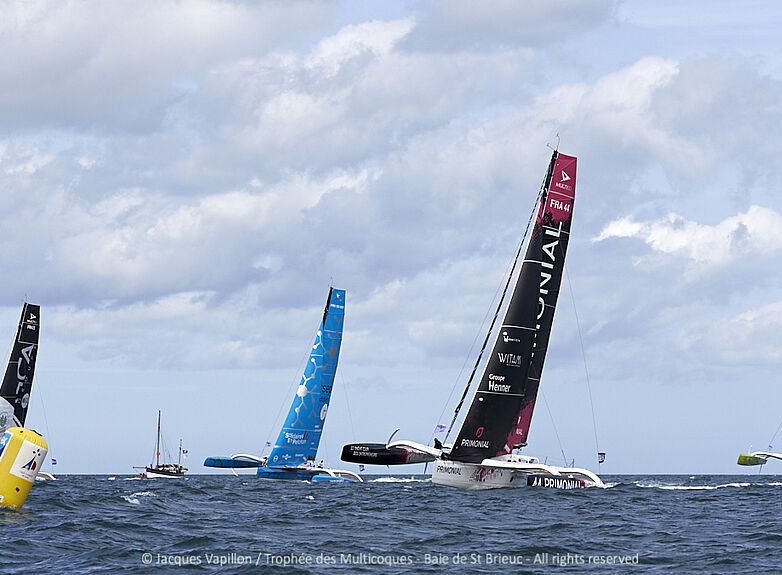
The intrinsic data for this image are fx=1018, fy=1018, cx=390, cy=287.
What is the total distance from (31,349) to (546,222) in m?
31.7

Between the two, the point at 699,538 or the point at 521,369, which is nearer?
the point at 699,538

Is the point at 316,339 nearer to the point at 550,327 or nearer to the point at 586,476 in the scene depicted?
the point at 550,327

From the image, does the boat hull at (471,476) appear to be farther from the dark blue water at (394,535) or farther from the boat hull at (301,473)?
the boat hull at (301,473)

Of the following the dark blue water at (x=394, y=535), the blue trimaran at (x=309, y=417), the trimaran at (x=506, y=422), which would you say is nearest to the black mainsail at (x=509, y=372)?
the trimaran at (x=506, y=422)

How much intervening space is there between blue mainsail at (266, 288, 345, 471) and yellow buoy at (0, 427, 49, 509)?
31.1m

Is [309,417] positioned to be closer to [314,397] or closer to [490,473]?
[314,397]

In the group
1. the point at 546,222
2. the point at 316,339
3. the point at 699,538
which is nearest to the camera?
the point at 699,538

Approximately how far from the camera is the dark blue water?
1669 centimetres

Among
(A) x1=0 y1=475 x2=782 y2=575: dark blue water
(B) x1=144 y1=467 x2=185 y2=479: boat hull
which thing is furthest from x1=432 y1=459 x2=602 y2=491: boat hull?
(B) x1=144 y1=467 x2=185 y2=479: boat hull

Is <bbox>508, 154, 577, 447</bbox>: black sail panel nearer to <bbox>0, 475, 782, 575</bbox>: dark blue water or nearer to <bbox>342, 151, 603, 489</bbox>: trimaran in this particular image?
<bbox>342, 151, 603, 489</bbox>: trimaran

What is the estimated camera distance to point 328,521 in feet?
79.0

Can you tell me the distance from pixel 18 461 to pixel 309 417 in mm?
32782

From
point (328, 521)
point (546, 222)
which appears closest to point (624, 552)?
point (328, 521)

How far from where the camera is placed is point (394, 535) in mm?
20969
